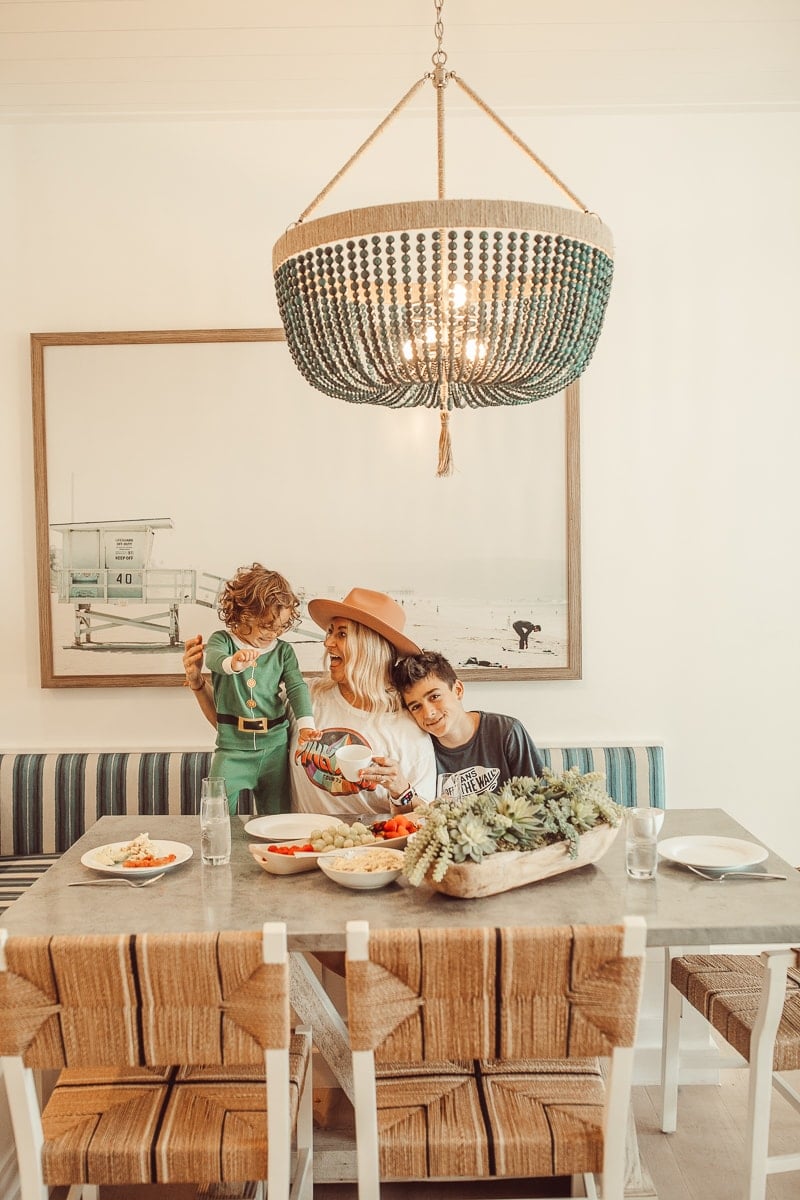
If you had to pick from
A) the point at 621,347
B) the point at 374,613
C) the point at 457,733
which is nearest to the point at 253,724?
the point at 374,613

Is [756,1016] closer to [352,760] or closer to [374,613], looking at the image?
[352,760]

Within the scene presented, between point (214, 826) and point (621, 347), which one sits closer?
point (214, 826)

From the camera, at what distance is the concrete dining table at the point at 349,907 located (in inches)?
70.0

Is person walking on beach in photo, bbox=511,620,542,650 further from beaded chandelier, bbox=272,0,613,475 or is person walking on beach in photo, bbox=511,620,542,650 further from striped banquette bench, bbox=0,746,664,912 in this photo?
beaded chandelier, bbox=272,0,613,475

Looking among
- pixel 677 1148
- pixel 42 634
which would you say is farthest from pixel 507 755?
pixel 42 634

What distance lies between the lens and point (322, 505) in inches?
129

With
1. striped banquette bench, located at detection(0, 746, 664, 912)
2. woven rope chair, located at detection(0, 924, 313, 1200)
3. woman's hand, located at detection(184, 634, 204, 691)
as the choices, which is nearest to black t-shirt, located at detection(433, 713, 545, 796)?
striped banquette bench, located at detection(0, 746, 664, 912)

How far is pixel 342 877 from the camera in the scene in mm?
1948

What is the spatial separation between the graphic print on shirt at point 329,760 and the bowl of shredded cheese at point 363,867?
0.38 metres

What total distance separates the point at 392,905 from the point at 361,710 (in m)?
0.96

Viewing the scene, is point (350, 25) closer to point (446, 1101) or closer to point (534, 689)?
point (534, 689)

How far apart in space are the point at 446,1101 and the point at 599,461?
2.15 metres

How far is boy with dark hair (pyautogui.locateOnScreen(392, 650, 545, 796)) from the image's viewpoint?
2.72m

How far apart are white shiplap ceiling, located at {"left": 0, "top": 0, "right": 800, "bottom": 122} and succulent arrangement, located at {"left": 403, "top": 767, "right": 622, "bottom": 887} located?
2019 mm
